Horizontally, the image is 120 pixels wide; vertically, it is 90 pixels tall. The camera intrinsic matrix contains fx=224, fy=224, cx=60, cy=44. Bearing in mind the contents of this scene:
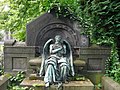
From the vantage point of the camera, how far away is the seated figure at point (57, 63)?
5.49m

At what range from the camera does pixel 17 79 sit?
6871 millimetres

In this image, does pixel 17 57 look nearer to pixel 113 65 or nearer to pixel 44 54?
pixel 44 54

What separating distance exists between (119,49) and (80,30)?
1.33 meters

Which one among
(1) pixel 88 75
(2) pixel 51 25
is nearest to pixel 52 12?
(2) pixel 51 25

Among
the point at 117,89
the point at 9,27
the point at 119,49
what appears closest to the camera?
the point at 117,89

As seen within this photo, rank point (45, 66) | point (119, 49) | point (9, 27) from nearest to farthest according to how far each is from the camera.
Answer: point (45, 66), point (119, 49), point (9, 27)

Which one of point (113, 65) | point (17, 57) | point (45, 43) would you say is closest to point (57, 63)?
point (45, 43)

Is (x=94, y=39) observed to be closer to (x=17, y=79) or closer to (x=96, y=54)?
(x=96, y=54)

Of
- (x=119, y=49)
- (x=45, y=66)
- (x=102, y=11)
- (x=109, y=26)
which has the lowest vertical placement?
(x=45, y=66)

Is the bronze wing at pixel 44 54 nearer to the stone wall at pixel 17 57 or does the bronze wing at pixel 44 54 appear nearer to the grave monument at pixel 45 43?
the grave monument at pixel 45 43

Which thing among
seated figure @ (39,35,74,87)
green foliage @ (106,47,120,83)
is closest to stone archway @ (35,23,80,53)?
seated figure @ (39,35,74,87)

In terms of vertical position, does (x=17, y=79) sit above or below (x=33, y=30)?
below

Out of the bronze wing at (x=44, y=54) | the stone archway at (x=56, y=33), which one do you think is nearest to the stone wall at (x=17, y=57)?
the stone archway at (x=56, y=33)

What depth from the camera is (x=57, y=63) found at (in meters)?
5.81
